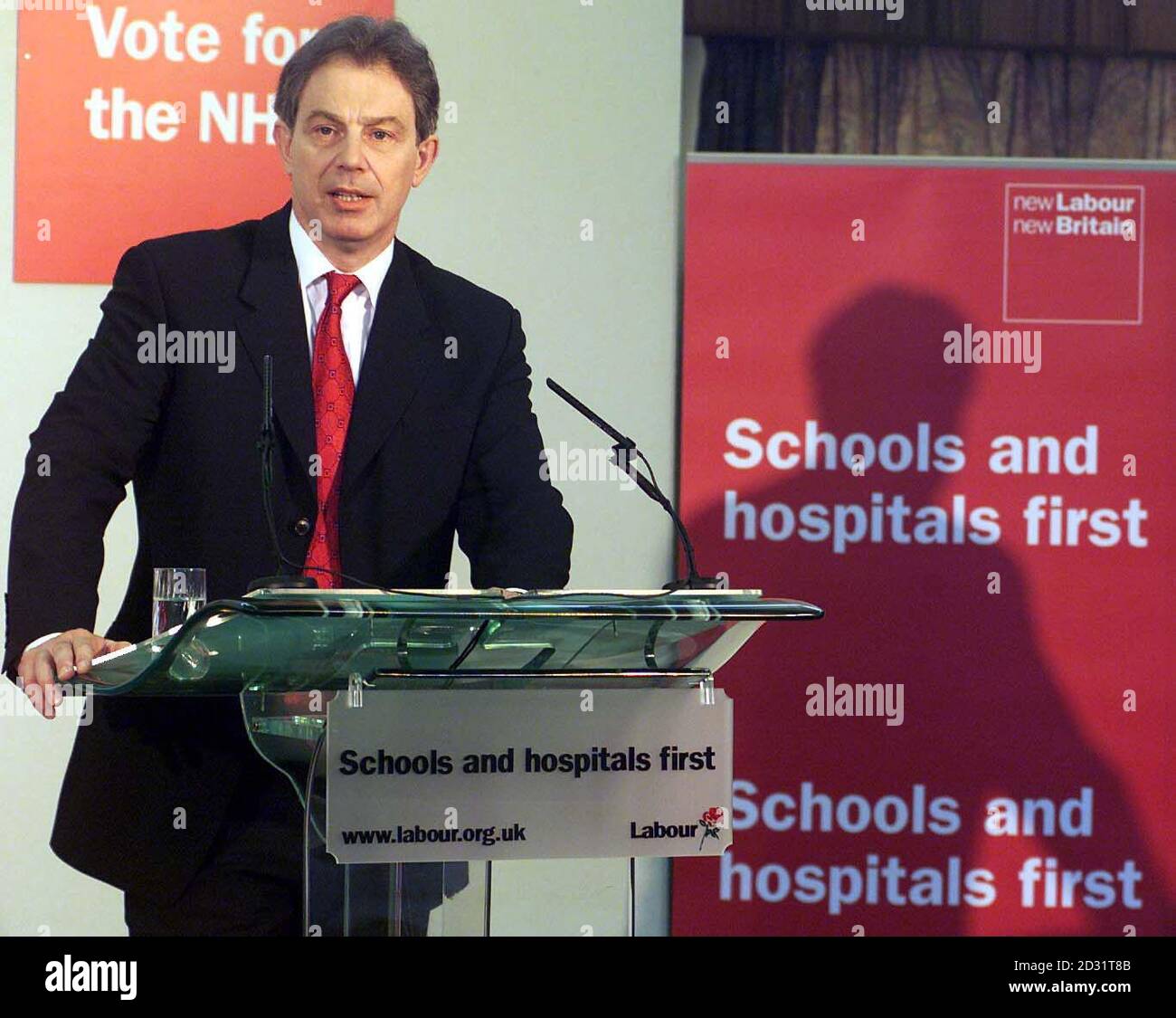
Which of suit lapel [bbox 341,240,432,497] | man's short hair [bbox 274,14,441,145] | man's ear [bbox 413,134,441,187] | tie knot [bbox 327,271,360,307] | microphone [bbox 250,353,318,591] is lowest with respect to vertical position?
microphone [bbox 250,353,318,591]

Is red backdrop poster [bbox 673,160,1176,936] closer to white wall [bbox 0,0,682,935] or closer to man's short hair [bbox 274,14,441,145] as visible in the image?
white wall [bbox 0,0,682,935]

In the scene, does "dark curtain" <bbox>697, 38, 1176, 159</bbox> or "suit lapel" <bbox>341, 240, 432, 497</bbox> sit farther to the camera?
"dark curtain" <bbox>697, 38, 1176, 159</bbox>

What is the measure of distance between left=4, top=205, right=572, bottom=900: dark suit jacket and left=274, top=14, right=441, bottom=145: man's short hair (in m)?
0.27

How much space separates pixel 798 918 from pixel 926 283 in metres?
1.53

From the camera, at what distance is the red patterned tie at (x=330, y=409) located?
236 cm

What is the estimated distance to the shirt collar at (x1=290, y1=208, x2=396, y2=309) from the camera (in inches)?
103

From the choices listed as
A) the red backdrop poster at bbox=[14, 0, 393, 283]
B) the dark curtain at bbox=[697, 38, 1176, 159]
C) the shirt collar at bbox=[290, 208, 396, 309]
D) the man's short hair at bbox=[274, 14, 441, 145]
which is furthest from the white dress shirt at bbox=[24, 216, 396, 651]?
the dark curtain at bbox=[697, 38, 1176, 159]

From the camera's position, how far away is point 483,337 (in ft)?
8.71

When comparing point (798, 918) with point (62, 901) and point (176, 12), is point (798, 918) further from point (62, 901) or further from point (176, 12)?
point (176, 12)

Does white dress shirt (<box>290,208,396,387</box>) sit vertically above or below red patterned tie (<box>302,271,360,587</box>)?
above

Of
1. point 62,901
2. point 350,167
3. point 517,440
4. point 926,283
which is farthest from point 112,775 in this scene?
point 926,283

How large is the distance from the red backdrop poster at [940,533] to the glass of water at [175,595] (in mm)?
1833

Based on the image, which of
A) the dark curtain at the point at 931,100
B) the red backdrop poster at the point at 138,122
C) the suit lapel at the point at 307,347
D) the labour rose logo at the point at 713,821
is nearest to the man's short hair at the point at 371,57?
the suit lapel at the point at 307,347

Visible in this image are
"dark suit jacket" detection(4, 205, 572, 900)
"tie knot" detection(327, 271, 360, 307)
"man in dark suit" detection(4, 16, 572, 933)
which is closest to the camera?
"man in dark suit" detection(4, 16, 572, 933)
